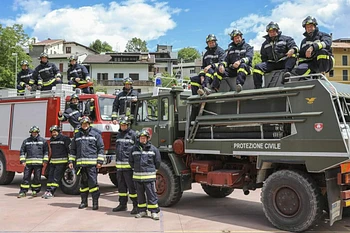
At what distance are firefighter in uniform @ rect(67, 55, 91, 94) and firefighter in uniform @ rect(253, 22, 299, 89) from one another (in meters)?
6.00

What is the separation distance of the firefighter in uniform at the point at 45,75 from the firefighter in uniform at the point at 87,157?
13.6 feet

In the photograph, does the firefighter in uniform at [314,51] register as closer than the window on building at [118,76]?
Yes

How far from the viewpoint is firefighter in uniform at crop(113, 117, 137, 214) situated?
7777 millimetres

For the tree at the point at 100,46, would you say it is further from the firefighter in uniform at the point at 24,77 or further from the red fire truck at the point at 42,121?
the red fire truck at the point at 42,121

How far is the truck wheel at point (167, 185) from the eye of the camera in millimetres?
7953

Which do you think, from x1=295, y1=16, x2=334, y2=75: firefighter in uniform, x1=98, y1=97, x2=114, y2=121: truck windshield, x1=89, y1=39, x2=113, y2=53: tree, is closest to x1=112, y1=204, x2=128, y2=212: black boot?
x1=98, y1=97, x2=114, y2=121: truck windshield

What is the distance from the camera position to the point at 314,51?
6.58 metres

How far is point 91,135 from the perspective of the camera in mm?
8281

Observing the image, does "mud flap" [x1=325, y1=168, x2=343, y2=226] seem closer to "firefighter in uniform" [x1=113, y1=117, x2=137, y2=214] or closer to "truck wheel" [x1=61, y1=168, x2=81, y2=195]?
"firefighter in uniform" [x1=113, y1=117, x2=137, y2=214]

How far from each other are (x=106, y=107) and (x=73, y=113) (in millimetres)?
867

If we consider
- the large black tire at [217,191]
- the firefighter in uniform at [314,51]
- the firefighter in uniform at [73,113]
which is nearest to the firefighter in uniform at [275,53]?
the firefighter in uniform at [314,51]

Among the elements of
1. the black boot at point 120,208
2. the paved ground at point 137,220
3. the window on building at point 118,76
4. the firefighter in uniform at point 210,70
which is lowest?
the paved ground at point 137,220

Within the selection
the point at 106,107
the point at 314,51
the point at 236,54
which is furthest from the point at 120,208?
the point at 314,51

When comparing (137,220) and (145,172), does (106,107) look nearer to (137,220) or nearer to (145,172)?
(145,172)
